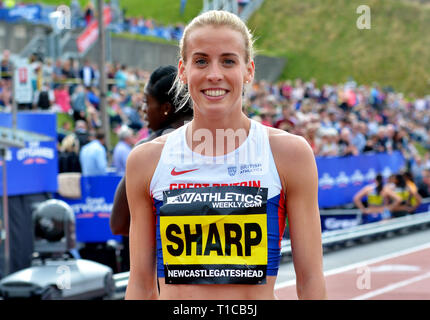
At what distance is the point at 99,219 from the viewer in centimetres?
1039

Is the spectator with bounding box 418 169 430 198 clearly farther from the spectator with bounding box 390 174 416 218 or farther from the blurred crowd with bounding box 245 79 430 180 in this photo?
the spectator with bounding box 390 174 416 218

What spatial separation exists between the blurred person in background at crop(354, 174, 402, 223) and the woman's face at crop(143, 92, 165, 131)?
10.5 meters

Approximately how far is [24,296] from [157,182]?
12.7 feet

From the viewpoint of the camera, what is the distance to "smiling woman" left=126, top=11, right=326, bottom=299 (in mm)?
2375

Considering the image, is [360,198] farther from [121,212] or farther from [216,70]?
[216,70]

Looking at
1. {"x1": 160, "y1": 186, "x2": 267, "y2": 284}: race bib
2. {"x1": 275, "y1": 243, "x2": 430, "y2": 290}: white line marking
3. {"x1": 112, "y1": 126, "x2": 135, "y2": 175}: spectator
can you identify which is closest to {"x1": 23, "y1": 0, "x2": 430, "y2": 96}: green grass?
{"x1": 275, "y1": 243, "x2": 430, "y2": 290}: white line marking

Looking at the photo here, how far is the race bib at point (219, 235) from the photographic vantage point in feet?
7.77

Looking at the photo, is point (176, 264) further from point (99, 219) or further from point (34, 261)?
point (99, 219)

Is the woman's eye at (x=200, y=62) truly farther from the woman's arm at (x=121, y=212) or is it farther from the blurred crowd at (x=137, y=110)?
the blurred crowd at (x=137, y=110)

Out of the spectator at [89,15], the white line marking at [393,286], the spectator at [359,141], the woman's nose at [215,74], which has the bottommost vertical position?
the white line marking at [393,286]

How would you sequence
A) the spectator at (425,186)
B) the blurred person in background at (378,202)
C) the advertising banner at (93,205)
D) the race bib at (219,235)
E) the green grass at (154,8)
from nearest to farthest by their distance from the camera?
the race bib at (219,235) < the advertising banner at (93,205) < the blurred person in background at (378,202) < the spectator at (425,186) < the green grass at (154,8)

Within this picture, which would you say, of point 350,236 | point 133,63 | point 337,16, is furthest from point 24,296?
point 337,16

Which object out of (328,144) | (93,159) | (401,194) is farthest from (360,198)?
(93,159)

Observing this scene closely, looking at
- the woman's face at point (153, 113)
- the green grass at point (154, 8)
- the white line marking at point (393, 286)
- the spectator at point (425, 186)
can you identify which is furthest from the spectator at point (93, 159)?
the green grass at point (154, 8)
